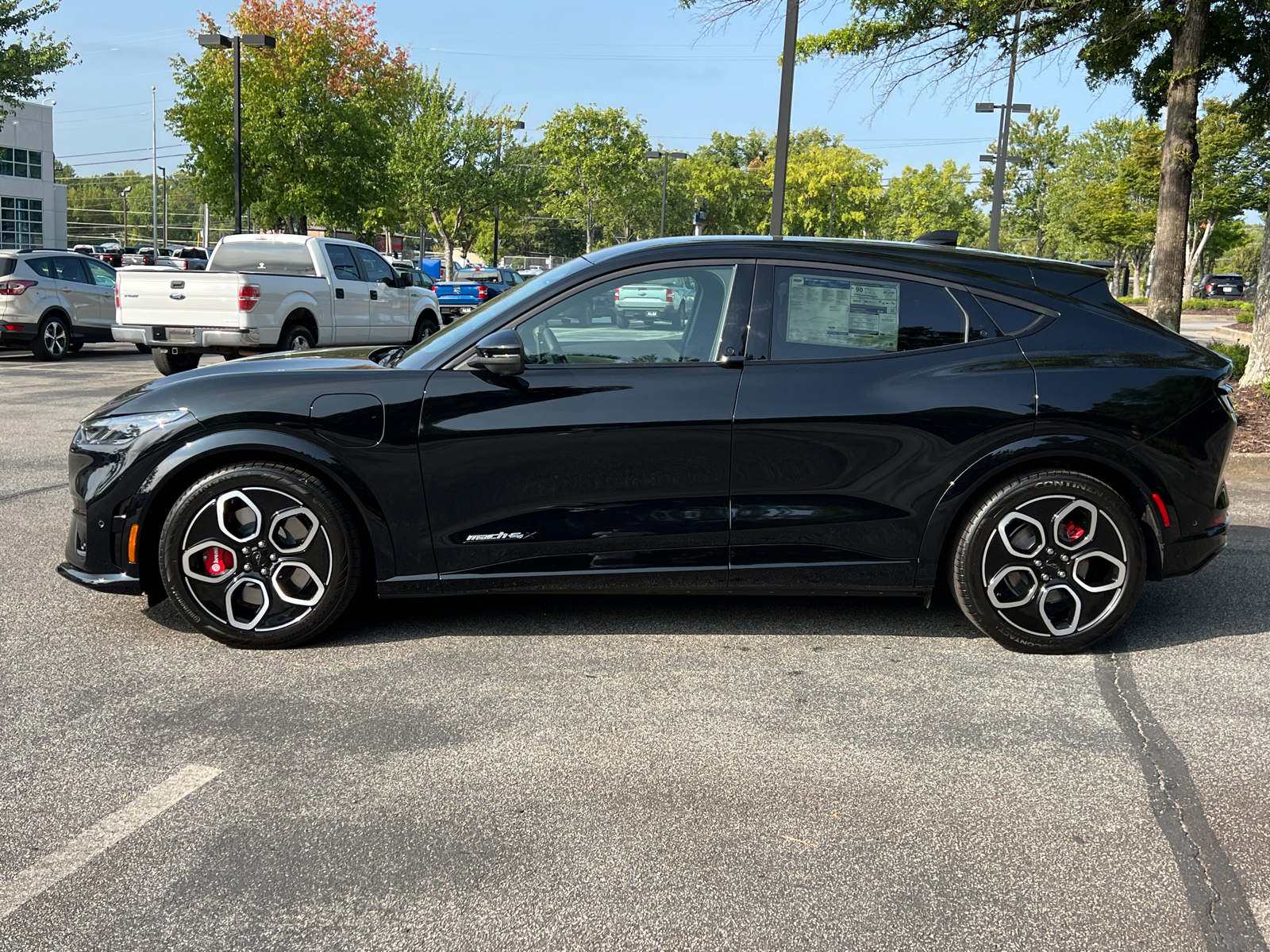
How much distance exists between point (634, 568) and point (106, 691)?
2.00 meters

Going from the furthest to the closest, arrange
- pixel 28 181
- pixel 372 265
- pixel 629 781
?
pixel 28 181
pixel 372 265
pixel 629 781

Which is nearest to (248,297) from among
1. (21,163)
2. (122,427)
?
(122,427)

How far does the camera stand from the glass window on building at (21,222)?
69.1 meters

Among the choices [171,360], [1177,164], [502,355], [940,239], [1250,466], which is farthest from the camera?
[171,360]

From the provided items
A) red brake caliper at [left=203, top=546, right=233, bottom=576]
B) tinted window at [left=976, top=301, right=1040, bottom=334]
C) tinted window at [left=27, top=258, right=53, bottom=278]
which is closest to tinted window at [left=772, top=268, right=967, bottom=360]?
tinted window at [left=976, top=301, right=1040, bottom=334]

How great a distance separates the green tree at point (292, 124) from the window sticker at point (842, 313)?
32.3 meters

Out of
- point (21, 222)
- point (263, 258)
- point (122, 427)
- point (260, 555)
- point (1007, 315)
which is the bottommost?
point (260, 555)

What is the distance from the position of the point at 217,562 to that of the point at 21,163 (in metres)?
79.4

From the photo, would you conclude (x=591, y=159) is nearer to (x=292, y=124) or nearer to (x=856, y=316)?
(x=292, y=124)

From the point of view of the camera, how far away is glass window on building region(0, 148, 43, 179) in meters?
70.1

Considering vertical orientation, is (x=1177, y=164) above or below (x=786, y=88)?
below

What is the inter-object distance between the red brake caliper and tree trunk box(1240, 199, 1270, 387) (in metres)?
10.7

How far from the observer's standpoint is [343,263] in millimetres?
16297

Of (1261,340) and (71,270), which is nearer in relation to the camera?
(1261,340)
